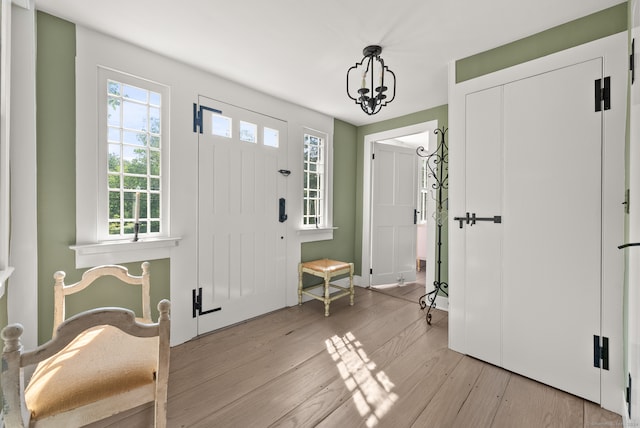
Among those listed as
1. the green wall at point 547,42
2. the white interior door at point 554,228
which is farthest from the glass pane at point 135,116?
the white interior door at point 554,228

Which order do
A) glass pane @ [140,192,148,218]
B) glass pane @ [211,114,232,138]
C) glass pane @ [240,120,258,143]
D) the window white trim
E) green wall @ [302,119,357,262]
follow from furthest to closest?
green wall @ [302,119,357,262]
glass pane @ [240,120,258,143]
glass pane @ [211,114,232,138]
glass pane @ [140,192,148,218]
the window white trim

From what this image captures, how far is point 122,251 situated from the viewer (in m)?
2.12

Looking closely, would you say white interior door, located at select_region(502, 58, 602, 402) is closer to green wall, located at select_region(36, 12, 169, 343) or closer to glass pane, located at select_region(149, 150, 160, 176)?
glass pane, located at select_region(149, 150, 160, 176)

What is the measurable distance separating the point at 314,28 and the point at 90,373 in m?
2.34

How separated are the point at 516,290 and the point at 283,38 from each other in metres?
2.54

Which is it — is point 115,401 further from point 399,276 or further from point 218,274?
point 399,276

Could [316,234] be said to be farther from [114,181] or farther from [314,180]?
[114,181]

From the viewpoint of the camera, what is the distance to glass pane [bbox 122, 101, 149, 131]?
2201 millimetres

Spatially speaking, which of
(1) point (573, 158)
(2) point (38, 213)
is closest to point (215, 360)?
(2) point (38, 213)

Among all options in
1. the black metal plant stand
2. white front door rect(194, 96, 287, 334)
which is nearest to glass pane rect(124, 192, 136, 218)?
white front door rect(194, 96, 287, 334)

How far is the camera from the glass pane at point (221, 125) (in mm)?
2689

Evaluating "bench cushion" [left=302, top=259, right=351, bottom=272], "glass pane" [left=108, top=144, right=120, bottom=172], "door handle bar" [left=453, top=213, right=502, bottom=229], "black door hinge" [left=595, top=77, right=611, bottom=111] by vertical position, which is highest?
"black door hinge" [left=595, top=77, right=611, bottom=111]

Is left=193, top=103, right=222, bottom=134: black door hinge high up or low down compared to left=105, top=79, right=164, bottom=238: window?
up

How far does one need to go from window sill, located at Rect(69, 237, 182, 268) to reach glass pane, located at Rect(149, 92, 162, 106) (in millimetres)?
1141
